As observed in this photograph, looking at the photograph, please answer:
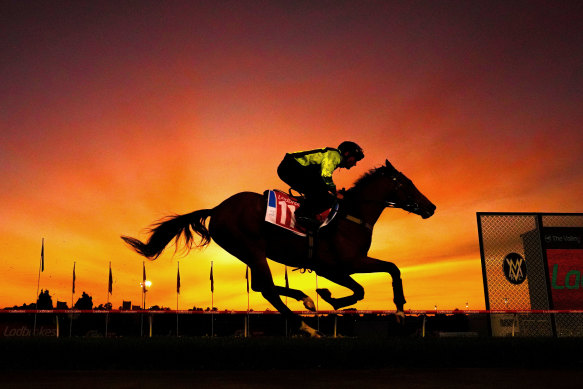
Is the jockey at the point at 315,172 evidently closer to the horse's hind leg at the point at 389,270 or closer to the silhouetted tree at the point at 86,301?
the horse's hind leg at the point at 389,270

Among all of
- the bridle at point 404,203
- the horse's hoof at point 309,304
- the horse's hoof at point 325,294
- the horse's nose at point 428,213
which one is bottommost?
the horse's hoof at point 309,304

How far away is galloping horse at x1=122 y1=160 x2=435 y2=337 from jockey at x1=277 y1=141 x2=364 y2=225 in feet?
1.12

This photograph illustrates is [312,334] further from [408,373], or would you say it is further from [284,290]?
[408,373]

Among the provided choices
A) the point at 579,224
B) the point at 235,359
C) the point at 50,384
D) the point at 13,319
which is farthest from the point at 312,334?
the point at 13,319

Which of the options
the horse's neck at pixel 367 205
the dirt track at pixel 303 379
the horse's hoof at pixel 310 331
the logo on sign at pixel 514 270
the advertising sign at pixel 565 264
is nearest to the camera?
the dirt track at pixel 303 379

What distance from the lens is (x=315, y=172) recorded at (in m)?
7.66

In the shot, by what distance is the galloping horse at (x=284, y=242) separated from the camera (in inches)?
293

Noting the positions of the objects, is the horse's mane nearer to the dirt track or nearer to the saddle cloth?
the saddle cloth

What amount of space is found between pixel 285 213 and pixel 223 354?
209 cm

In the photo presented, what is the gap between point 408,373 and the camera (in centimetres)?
639

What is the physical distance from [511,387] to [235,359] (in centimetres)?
329

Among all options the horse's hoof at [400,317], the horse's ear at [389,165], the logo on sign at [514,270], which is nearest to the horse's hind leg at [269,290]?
the horse's hoof at [400,317]

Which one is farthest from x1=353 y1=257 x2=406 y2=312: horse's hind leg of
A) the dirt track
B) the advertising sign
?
the advertising sign

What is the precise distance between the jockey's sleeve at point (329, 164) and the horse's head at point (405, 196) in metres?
1.25
